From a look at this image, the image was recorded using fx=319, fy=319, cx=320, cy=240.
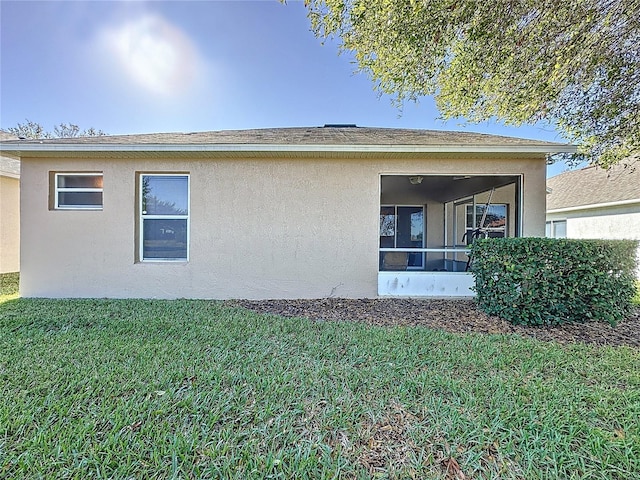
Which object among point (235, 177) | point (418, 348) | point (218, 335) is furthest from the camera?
point (235, 177)

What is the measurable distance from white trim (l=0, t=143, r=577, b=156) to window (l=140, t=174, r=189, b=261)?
30.2 inches

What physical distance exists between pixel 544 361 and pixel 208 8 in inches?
394

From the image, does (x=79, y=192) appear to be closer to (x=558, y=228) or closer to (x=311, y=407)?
(x=311, y=407)

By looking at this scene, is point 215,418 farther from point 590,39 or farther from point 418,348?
point 590,39

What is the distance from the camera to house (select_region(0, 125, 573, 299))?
6.59 m

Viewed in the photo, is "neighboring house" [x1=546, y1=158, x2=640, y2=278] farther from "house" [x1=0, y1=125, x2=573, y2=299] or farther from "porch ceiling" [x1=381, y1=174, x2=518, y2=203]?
"house" [x1=0, y1=125, x2=573, y2=299]

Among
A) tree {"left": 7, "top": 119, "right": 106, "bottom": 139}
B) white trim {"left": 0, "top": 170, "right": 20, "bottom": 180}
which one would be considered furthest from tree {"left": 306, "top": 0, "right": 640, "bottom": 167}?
tree {"left": 7, "top": 119, "right": 106, "bottom": 139}

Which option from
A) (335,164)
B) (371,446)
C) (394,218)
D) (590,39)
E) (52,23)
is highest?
(52,23)

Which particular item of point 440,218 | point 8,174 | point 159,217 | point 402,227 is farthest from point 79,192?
point 440,218

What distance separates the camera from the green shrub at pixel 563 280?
482 cm

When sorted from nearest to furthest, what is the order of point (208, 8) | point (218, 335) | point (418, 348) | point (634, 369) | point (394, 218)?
1. point (634, 369)
2. point (418, 348)
3. point (218, 335)
4. point (208, 8)
5. point (394, 218)

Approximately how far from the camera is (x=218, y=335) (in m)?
4.30

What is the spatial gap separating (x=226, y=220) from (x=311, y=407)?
16.0 feet

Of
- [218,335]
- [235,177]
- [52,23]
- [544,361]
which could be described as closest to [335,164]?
[235,177]
